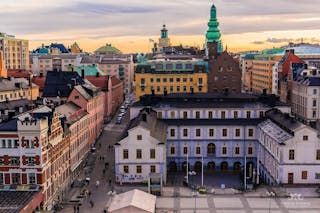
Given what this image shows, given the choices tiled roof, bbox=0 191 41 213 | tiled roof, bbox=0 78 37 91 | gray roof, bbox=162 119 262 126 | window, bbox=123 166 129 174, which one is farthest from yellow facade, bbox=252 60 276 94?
tiled roof, bbox=0 191 41 213

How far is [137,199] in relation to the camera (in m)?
60.1

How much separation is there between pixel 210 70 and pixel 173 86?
1119 cm

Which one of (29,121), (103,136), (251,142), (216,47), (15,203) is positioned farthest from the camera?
(216,47)

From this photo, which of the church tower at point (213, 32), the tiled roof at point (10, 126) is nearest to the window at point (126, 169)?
the tiled roof at point (10, 126)

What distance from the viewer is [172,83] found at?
433ft

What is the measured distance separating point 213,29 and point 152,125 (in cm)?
8791

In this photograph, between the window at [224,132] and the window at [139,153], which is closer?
the window at [139,153]

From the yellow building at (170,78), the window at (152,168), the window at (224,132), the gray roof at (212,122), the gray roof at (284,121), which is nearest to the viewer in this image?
the gray roof at (284,121)

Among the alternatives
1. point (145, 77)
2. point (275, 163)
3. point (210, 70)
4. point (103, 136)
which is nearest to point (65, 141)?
point (275, 163)

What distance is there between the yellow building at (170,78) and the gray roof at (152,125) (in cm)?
3911

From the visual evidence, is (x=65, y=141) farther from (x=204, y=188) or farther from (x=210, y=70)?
(x=210, y=70)

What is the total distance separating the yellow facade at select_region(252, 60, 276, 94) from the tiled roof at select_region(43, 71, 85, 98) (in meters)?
78.3

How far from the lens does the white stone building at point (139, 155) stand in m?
75.6

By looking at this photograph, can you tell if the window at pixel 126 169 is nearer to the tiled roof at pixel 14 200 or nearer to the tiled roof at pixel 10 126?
the tiled roof at pixel 14 200
